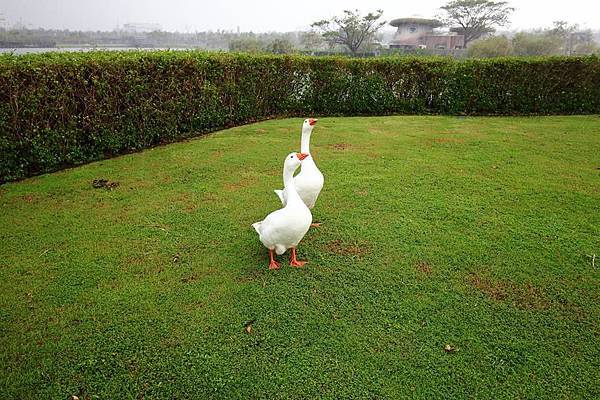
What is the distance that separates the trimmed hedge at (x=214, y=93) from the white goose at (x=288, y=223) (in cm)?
463

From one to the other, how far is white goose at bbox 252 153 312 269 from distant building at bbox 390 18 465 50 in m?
46.4

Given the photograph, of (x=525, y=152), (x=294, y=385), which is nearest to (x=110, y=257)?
(x=294, y=385)

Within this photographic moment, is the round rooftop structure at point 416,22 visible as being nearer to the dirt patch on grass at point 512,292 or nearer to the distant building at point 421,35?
the distant building at point 421,35

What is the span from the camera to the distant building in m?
46.4

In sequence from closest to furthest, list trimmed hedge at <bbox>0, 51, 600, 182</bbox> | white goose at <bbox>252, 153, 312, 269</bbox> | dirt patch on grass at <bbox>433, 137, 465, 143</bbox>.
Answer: white goose at <bbox>252, 153, 312, 269</bbox> < trimmed hedge at <bbox>0, 51, 600, 182</bbox> < dirt patch on grass at <bbox>433, 137, 465, 143</bbox>

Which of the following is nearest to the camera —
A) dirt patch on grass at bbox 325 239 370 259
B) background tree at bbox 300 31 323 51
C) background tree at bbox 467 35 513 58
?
dirt patch on grass at bbox 325 239 370 259

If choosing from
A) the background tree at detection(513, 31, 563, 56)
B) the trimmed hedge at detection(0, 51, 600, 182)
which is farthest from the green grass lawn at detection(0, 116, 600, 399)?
the background tree at detection(513, 31, 563, 56)

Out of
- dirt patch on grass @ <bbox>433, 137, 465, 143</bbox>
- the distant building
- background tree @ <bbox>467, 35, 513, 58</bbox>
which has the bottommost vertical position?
dirt patch on grass @ <bbox>433, 137, 465, 143</bbox>

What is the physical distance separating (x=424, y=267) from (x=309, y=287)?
3.84ft

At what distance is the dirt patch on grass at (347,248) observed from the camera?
13.9 feet

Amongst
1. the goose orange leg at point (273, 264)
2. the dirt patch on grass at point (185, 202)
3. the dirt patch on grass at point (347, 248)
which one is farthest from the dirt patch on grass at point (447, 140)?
the goose orange leg at point (273, 264)

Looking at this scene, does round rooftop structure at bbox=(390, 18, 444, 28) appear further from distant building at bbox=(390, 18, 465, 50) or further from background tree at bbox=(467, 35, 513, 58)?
background tree at bbox=(467, 35, 513, 58)

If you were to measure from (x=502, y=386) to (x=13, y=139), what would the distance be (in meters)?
6.96

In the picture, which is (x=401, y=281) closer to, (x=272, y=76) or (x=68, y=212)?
(x=68, y=212)
